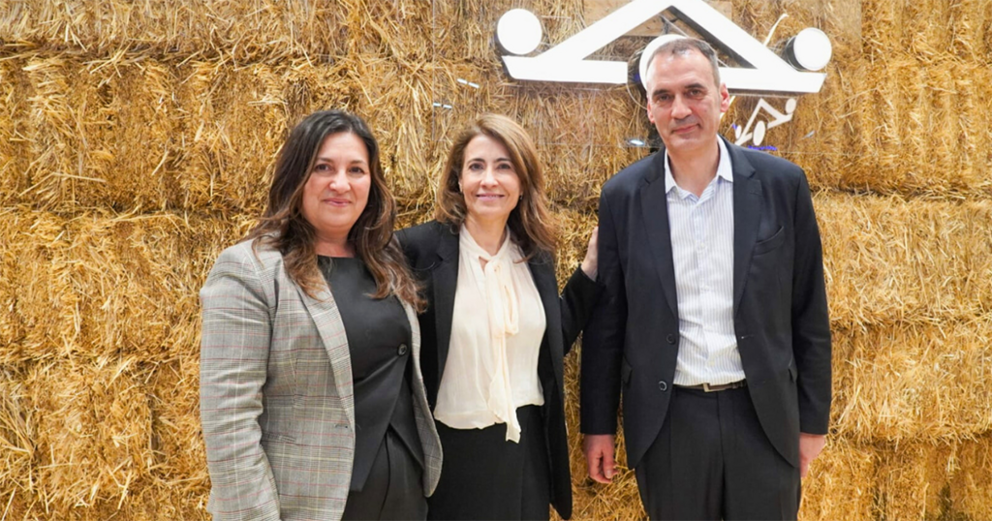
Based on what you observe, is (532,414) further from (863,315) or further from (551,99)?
(863,315)

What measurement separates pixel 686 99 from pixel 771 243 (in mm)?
483

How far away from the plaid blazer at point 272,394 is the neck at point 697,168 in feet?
3.72

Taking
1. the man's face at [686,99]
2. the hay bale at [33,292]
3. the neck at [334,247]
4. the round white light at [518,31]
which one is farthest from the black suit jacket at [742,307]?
the hay bale at [33,292]

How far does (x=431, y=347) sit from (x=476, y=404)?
7.8 inches

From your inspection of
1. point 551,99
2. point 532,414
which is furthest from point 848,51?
point 532,414

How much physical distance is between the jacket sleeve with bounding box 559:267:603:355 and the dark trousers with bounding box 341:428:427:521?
0.70 metres

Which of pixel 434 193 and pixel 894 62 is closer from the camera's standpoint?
pixel 434 193

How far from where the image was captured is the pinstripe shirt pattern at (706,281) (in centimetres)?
207

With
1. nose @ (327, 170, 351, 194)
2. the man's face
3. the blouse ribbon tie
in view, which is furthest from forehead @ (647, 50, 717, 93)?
nose @ (327, 170, 351, 194)

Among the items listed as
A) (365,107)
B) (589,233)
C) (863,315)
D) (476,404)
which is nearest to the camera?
(476,404)

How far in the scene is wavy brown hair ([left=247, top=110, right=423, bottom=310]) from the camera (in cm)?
171

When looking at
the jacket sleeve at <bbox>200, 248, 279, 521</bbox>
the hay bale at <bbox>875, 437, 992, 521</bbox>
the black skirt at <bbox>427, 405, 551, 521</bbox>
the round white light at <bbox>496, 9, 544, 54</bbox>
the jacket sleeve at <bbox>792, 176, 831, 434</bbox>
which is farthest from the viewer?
the hay bale at <bbox>875, 437, 992, 521</bbox>

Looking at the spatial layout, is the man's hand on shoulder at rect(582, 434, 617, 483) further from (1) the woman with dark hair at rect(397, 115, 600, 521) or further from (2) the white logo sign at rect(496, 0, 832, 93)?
(2) the white logo sign at rect(496, 0, 832, 93)

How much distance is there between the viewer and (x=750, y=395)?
2.06 meters
